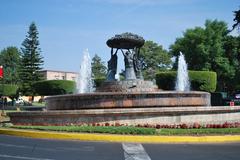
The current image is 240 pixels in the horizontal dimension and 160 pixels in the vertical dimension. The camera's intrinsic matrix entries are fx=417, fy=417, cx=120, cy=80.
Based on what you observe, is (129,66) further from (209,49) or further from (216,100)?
(209,49)

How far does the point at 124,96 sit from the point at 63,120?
3187 millimetres

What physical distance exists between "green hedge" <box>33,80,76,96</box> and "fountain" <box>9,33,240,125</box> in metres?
30.5

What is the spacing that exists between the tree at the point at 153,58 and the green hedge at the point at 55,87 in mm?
22072

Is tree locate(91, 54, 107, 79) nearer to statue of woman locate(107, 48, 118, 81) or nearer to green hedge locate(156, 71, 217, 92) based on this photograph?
green hedge locate(156, 71, 217, 92)

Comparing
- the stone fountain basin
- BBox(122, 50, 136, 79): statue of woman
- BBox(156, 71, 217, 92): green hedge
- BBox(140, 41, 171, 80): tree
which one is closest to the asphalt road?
the stone fountain basin

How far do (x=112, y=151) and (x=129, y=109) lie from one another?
266 inches

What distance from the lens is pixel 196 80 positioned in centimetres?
4097

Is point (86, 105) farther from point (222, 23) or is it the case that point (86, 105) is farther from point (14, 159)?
point (222, 23)

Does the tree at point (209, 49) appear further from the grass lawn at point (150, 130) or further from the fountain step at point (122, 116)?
the grass lawn at point (150, 130)

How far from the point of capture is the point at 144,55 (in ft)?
245

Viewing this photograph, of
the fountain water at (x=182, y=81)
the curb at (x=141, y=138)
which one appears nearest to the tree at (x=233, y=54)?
the fountain water at (x=182, y=81)

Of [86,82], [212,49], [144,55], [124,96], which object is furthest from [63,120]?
[144,55]

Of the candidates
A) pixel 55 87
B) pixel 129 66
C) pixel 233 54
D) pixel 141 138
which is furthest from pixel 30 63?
pixel 141 138

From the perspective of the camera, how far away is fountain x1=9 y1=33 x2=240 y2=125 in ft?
59.8
